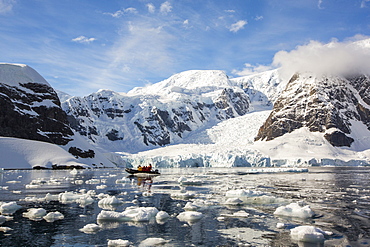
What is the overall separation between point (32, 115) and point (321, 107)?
112 m

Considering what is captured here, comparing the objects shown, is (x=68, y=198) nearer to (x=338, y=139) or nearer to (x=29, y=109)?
(x=29, y=109)

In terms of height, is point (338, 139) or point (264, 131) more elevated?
point (264, 131)

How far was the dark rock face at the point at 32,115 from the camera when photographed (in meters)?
89.8

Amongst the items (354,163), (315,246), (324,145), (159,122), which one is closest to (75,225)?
(315,246)

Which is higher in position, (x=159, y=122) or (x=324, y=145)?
(x=159, y=122)

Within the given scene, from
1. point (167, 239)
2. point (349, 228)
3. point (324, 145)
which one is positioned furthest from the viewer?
point (324, 145)

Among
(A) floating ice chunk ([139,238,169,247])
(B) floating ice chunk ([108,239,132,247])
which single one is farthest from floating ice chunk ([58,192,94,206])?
(A) floating ice chunk ([139,238,169,247])

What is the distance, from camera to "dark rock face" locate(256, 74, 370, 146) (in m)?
138

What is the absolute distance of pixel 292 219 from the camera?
1652 centimetres

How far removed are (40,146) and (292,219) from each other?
2909 inches

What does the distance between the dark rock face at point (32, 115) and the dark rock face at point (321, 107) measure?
82795 mm

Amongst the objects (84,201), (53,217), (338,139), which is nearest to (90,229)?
(53,217)

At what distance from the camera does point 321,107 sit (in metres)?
141

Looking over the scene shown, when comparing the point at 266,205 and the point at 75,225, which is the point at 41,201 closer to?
the point at 75,225
